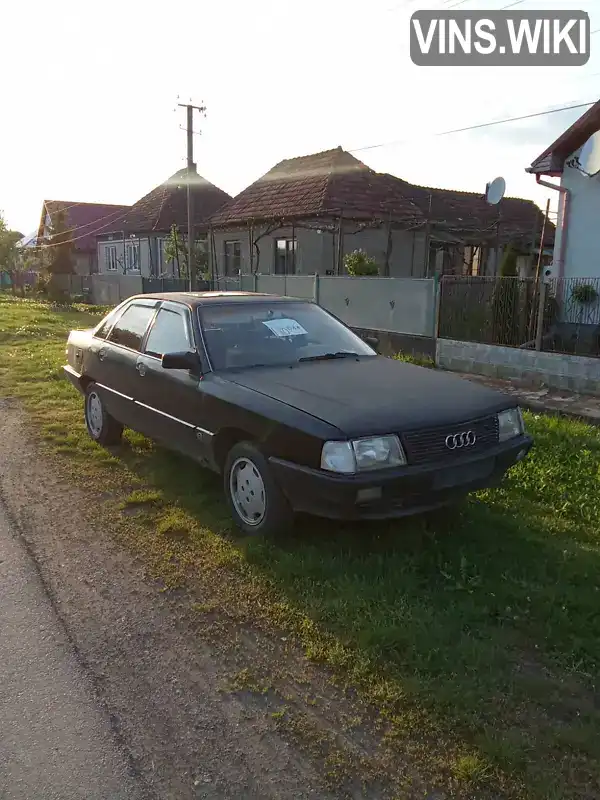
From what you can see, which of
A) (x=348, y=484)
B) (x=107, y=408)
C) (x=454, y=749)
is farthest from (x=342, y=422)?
(x=107, y=408)

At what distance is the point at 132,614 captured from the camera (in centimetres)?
344

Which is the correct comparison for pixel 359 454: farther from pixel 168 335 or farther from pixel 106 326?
pixel 106 326

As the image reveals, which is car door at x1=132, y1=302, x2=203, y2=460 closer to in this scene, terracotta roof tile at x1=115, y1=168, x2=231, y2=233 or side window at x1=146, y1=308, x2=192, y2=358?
side window at x1=146, y1=308, x2=192, y2=358

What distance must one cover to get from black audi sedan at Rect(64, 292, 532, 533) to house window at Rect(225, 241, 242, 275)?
21.6 m

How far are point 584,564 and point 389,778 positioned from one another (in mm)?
2086

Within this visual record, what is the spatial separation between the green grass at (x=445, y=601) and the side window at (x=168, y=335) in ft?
3.44

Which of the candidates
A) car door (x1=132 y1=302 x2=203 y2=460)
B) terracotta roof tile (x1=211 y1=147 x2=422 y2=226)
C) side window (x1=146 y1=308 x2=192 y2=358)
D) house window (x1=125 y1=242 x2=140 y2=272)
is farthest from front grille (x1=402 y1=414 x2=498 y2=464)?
house window (x1=125 y1=242 x2=140 y2=272)

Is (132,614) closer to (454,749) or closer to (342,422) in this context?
(342,422)

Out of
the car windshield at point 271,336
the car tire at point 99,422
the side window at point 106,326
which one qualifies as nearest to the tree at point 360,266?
the side window at point 106,326

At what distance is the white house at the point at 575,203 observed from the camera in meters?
12.0

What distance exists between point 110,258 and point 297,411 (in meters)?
40.6

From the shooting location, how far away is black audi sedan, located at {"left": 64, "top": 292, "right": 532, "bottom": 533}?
3666mm

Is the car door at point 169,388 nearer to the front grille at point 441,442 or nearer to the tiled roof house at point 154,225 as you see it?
the front grille at point 441,442

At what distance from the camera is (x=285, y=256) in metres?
24.3
